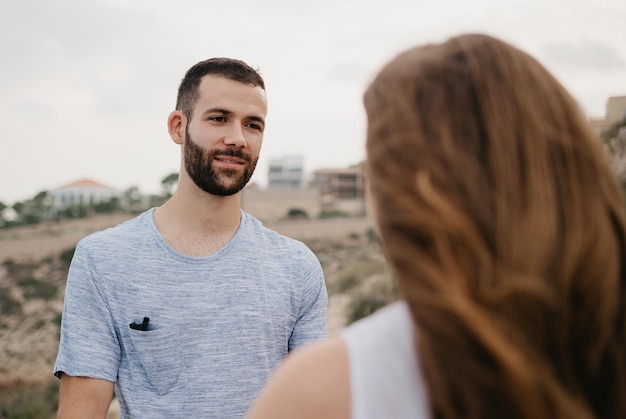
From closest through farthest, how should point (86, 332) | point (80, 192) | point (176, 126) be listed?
point (86, 332) < point (176, 126) < point (80, 192)

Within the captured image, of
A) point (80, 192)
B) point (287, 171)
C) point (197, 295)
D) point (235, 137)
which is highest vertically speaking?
point (235, 137)

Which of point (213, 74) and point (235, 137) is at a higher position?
point (213, 74)

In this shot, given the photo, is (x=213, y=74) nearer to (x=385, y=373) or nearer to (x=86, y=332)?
(x=86, y=332)

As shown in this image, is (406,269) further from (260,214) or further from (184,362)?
(260,214)

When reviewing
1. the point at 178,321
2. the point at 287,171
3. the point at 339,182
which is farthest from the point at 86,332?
the point at 287,171

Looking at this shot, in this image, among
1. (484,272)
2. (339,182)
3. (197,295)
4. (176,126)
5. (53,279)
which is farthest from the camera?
(339,182)

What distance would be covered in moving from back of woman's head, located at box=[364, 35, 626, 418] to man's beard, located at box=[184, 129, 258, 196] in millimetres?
1663

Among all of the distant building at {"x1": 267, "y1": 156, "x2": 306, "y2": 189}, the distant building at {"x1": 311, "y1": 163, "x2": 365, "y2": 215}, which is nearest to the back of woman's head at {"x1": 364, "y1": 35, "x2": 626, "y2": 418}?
the distant building at {"x1": 311, "y1": 163, "x2": 365, "y2": 215}

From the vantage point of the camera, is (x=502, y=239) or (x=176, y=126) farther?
(x=176, y=126)

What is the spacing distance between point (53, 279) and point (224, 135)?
35615mm

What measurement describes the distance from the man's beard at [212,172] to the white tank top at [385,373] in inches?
68.1

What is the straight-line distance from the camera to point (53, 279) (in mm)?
34656

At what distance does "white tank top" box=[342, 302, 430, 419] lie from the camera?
2.69 ft

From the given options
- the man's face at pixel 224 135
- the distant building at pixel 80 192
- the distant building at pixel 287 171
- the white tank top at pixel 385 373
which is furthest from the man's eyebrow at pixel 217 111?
the distant building at pixel 80 192
